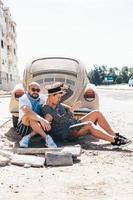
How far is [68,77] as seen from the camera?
10234mm

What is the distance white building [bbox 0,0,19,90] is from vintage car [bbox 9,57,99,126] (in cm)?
4696

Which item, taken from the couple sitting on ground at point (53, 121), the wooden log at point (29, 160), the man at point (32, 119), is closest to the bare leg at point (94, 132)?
the couple sitting on ground at point (53, 121)

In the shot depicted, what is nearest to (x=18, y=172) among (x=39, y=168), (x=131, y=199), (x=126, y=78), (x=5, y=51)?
(x=39, y=168)

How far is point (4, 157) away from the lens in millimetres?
6633

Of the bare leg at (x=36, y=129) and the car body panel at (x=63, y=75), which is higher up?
the car body panel at (x=63, y=75)

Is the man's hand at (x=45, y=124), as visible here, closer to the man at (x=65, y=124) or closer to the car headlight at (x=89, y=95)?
the man at (x=65, y=124)

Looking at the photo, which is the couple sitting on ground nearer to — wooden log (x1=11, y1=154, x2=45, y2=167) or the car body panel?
wooden log (x1=11, y1=154, x2=45, y2=167)

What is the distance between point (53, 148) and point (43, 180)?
1.61 m

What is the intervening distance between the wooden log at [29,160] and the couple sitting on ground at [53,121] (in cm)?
103

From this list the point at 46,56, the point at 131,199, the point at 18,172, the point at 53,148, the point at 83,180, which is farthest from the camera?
the point at 46,56

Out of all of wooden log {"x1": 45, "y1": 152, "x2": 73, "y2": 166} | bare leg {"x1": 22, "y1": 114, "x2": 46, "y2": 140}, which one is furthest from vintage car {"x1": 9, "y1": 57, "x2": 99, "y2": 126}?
wooden log {"x1": 45, "y1": 152, "x2": 73, "y2": 166}

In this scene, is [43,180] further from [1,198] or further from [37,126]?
[37,126]

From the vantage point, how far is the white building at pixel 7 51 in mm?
63106

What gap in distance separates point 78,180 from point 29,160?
1.16m
